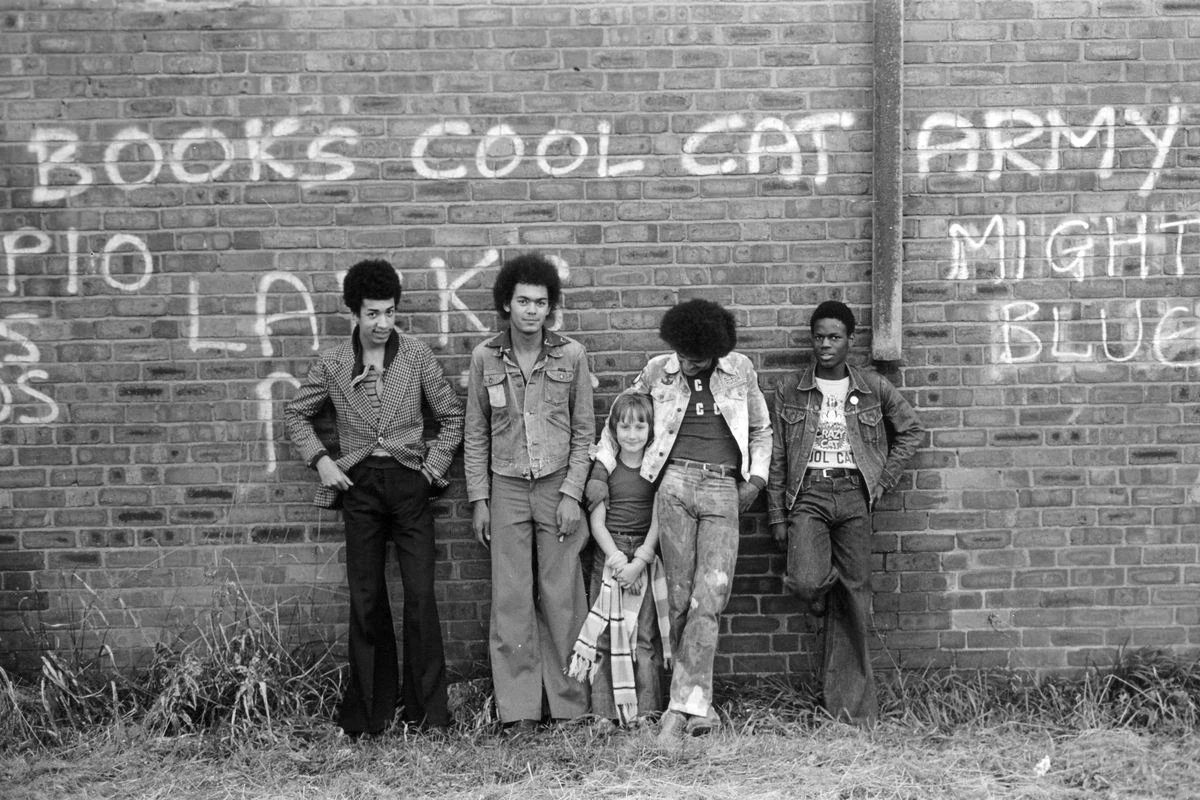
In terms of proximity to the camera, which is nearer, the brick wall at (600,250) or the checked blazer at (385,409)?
the checked blazer at (385,409)

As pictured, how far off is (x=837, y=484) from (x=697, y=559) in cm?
74

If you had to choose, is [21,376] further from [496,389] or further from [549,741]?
[549,741]

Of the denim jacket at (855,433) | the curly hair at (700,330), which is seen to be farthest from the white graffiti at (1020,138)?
the curly hair at (700,330)

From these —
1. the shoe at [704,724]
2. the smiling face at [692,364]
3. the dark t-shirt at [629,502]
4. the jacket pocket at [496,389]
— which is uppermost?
the smiling face at [692,364]

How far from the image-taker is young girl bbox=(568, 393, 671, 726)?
4.85m

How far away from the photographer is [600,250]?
203 inches

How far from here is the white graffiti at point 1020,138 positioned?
5.12 meters

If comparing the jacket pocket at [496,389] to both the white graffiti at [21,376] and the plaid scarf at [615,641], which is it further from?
the white graffiti at [21,376]

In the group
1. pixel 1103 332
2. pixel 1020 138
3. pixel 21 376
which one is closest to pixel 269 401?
pixel 21 376

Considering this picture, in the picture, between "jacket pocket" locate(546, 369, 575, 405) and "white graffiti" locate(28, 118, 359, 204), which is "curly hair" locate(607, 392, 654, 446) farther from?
"white graffiti" locate(28, 118, 359, 204)

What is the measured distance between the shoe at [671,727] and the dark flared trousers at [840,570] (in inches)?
29.2

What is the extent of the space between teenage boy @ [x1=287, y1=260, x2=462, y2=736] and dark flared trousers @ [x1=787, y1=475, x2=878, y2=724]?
1658mm

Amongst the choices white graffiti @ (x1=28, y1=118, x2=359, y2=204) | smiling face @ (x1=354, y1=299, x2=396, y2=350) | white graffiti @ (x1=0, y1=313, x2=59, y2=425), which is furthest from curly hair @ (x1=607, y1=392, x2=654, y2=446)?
white graffiti @ (x1=0, y1=313, x2=59, y2=425)

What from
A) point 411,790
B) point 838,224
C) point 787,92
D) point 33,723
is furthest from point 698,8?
point 33,723
